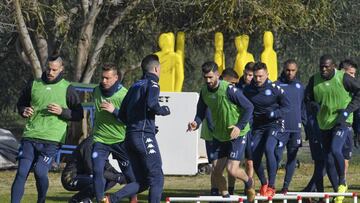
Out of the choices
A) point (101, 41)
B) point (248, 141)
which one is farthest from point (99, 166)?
point (101, 41)

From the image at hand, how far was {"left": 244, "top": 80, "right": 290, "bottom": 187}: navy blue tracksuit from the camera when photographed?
53.0ft

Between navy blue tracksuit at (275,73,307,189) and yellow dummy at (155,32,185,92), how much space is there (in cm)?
608

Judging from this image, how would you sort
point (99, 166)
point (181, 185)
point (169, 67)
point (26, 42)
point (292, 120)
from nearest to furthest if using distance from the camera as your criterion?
point (99, 166) < point (292, 120) < point (181, 185) < point (169, 67) < point (26, 42)

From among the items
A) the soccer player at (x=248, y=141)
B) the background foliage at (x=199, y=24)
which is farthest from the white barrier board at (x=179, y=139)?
the soccer player at (x=248, y=141)

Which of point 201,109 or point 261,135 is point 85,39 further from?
point 201,109

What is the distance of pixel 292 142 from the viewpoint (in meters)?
17.3

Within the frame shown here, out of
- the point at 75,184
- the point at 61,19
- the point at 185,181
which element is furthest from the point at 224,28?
the point at 75,184

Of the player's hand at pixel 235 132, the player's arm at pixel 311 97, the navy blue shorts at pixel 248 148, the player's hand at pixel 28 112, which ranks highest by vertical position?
the player's arm at pixel 311 97

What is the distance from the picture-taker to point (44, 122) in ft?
46.7

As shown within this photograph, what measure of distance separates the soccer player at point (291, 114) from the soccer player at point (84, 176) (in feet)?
9.21

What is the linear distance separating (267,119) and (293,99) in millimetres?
988

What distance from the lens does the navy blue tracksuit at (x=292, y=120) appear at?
1702 centimetres

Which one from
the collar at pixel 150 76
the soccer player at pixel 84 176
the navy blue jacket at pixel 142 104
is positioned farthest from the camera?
the soccer player at pixel 84 176

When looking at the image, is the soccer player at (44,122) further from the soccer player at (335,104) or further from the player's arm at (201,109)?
the soccer player at (335,104)
